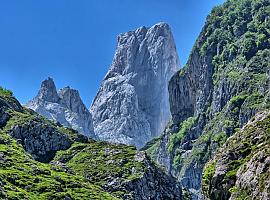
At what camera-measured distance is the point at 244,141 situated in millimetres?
65000

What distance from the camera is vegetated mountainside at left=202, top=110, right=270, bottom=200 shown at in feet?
176

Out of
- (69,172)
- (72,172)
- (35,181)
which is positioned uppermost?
(72,172)

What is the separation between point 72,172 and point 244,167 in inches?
4341

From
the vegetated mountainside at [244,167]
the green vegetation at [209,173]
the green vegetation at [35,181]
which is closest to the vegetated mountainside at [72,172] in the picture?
the green vegetation at [35,181]

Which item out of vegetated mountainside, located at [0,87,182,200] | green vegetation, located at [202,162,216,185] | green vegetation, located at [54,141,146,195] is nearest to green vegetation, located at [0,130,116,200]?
vegetated mountainside, located at [0,87,182,200]

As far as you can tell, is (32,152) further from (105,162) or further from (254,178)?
(254,178)

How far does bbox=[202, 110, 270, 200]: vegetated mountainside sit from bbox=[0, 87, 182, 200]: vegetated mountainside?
2264 inches

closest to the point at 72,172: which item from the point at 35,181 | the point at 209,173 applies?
the point at 35,181

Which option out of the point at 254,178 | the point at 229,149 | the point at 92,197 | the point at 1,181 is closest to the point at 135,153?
the point at 92,197

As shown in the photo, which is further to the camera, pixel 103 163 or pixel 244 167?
pixel 103 163

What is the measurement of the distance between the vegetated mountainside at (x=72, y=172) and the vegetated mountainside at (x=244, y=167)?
189 ft

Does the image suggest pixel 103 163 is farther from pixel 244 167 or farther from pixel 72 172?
pixel 244 167

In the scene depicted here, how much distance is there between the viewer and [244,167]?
5862 centimetres

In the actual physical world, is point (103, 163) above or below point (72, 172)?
above
